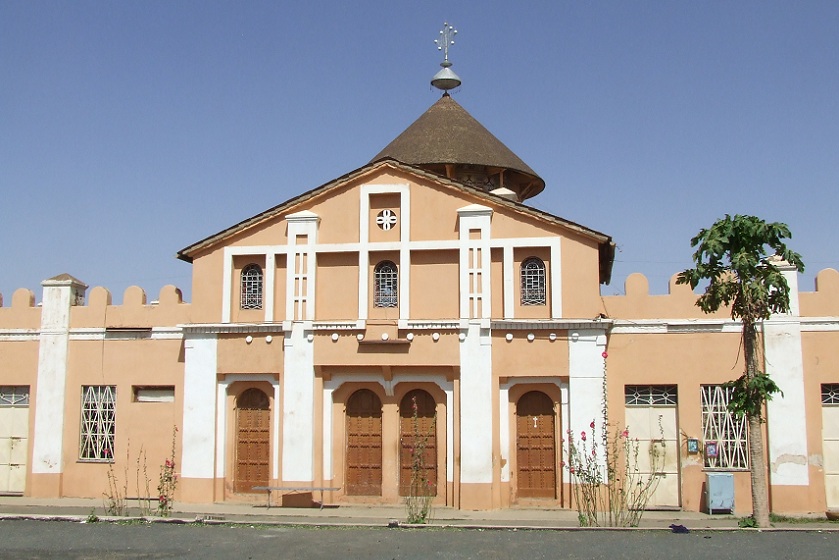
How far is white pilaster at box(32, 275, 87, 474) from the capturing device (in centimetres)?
2128

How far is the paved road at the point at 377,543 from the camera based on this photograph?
13203 millimetres

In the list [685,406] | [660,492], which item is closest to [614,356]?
[685,406]

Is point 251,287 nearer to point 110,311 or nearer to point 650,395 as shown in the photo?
point 110,311

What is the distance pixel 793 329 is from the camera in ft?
61.4

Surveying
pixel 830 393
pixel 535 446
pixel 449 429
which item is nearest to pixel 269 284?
pixel 449 429

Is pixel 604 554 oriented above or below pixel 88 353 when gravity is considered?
below

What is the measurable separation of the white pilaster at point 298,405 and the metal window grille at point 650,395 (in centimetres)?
669

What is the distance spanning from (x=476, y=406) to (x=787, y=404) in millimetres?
6225

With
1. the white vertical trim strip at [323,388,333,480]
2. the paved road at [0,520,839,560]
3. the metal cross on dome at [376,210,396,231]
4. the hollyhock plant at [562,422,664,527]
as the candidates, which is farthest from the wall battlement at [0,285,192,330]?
the hollyhock plant at [562,422,664,527]

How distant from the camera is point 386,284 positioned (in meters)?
20.3

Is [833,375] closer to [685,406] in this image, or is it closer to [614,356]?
[685,406]

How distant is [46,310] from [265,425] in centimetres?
619

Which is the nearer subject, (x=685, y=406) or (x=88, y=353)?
(x=685, y=406)

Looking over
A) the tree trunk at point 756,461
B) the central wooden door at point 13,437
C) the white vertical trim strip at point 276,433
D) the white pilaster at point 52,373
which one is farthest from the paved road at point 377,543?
the central wooden door at point 13,437
